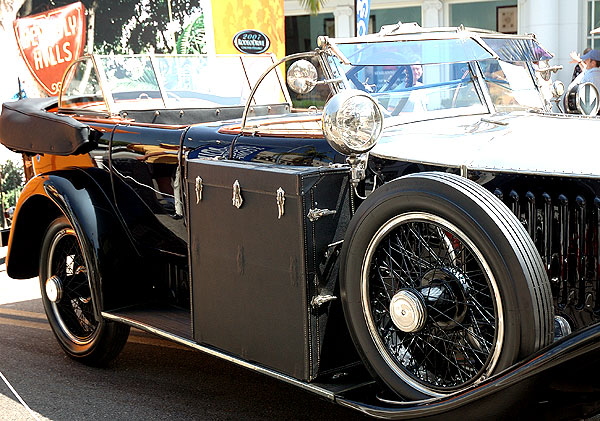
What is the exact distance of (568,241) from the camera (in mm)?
3066

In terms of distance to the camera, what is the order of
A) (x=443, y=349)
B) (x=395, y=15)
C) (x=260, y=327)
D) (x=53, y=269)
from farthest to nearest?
(x=395, y=15) → (x=53, y=269) → (x=260, y=327) → (x=443, y=349)

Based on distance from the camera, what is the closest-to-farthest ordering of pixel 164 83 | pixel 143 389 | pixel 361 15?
1. pixel 143 389
2. pixel 164 83
3. pixel 361 15

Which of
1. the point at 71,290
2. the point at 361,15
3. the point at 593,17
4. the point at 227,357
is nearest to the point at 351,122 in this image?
the point at 227,357

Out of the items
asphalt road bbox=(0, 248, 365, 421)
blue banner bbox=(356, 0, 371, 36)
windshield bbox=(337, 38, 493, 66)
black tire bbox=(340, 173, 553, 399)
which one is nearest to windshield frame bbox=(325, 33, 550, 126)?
windshield bbox=(337, 38, 493, 66)

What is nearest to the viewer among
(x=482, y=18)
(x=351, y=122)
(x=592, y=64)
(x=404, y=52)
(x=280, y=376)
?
(x=351, y=122)

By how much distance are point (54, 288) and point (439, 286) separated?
2.69m

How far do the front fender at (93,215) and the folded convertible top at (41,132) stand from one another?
0.53ft

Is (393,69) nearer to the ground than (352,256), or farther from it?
farther from it

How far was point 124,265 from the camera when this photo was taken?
457 centimetres

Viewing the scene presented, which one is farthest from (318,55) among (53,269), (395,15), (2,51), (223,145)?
(395,15)

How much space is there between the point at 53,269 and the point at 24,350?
2.05 ft

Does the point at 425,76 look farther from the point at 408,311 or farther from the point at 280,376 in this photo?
the point at 280,376

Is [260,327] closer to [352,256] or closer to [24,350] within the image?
[352,256]

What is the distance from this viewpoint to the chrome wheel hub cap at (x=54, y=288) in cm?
490
